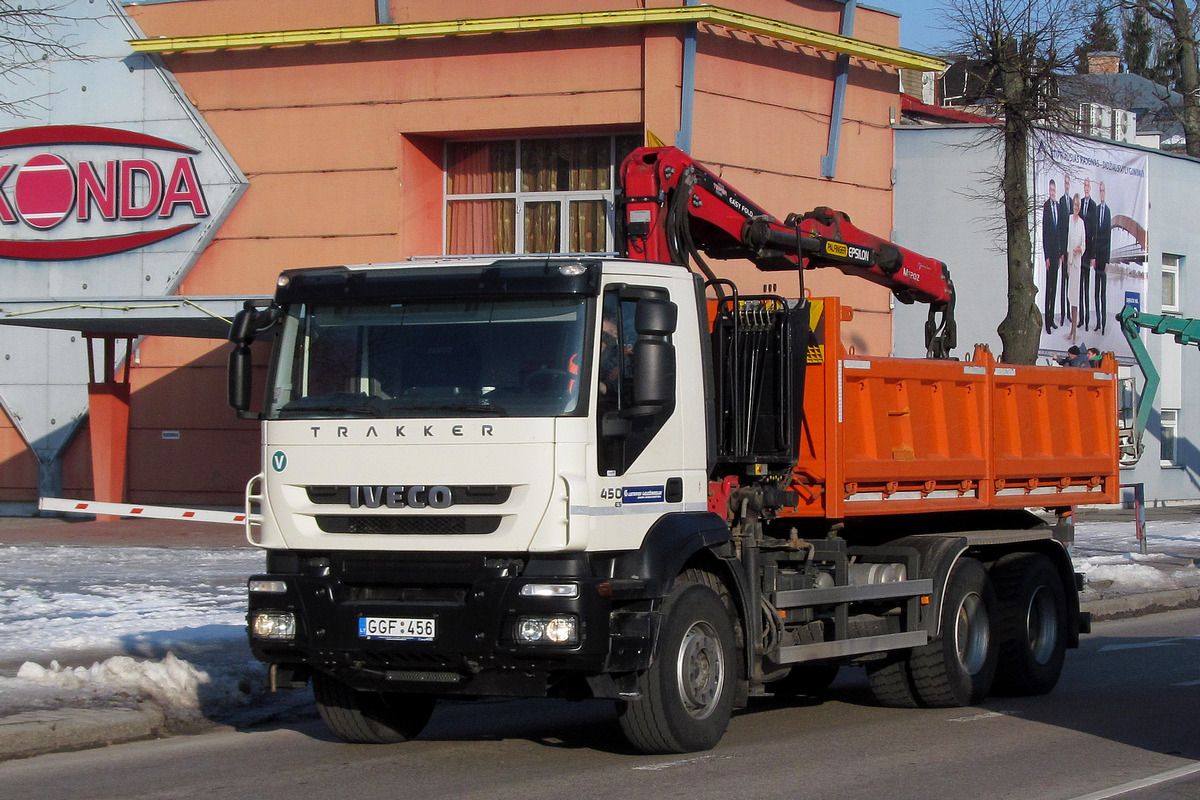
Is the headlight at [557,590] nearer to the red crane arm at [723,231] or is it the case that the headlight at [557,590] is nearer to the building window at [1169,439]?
the red crane arm at [723,231]

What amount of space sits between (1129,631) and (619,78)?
11.9 m

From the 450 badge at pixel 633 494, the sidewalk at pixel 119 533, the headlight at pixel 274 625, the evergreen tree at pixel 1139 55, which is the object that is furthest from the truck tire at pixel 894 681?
the evergreen tree at pixel 1139 55

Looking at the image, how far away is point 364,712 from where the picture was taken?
28.1 ft

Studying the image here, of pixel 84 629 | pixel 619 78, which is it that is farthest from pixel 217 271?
pixel 84 629

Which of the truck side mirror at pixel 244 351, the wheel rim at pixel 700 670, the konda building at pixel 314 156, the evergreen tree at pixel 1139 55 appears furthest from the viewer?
the evergreen tree at pixel 1139 55

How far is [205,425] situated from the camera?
998 inches

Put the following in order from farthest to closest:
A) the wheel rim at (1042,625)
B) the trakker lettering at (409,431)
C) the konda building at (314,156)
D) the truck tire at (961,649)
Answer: the konda building at (314,156), the wheel rim at (1042,625), the truck tire at (961,649), the trakker lettering at (409,431)

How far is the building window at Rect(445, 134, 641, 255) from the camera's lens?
2391cm

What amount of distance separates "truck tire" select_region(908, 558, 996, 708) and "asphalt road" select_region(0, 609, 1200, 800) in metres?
0.15

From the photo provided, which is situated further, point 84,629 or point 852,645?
point 84,629

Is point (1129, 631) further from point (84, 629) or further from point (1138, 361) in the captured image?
point (1138, 361)

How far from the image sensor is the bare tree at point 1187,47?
41.1 metres

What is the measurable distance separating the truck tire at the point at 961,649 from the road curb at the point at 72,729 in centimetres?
506

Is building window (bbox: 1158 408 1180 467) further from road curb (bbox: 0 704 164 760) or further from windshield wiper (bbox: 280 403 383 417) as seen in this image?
windshield wiper (bbox: 280 403 383 417)
